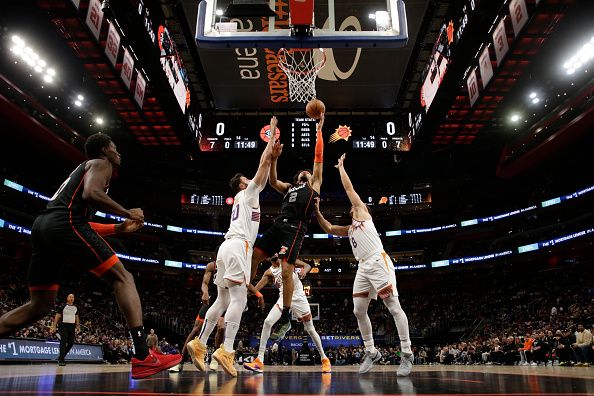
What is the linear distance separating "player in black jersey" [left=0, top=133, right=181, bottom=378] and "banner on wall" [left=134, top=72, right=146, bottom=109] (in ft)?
47.7

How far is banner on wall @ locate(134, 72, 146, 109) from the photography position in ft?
55.8

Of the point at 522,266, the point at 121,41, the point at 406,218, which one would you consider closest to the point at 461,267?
the point at 522,266

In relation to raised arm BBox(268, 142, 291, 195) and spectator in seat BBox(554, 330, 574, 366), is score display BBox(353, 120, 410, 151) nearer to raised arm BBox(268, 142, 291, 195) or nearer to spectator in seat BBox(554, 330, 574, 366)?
spectator in seat BBox(554, 330, 574, 366)

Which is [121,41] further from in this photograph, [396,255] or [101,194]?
[396,255]

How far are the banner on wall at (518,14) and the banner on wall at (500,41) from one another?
0.59m

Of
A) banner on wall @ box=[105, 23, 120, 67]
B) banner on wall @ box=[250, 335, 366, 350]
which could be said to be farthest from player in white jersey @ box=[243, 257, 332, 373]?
banner on wall @ box=[250, 335, 366, 350]

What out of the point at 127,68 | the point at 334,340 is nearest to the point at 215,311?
the point at 127,68

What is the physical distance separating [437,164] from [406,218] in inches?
237

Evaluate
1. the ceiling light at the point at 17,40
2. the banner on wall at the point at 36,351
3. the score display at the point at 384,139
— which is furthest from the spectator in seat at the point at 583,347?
the ceiling light at the point at 17,40

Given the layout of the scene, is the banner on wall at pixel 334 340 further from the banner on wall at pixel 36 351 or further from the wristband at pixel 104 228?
the wristband at pixel 104 228

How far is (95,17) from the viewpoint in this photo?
1278cm

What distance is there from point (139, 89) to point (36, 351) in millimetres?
9737

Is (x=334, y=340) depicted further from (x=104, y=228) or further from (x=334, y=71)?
(x=104, y=228)

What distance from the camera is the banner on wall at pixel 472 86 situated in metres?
A: 16.8
